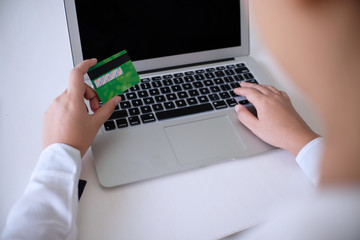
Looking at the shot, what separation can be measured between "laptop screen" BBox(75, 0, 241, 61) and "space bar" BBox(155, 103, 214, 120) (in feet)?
0.57

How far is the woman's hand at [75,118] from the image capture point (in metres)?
0.69

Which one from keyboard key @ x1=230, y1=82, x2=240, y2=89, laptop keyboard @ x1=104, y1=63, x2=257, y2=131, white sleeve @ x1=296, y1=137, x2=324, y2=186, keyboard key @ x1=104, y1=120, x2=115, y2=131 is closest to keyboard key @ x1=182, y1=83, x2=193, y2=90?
laptop keyboard @ x1=104, y1=63, x2=257, y2=131

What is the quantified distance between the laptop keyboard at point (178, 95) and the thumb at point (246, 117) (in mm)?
37

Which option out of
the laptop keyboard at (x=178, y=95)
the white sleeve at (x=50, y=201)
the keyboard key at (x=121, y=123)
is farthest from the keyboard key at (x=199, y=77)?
the white sleeve at (x=50, y=201)

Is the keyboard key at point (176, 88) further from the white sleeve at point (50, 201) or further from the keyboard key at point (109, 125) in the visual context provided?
the white sleeve at point (50, 201)

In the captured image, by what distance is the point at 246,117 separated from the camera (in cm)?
80

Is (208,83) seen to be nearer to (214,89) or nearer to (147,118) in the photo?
(214,89)

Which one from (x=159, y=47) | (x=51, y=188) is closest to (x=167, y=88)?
(x=159, y=47)

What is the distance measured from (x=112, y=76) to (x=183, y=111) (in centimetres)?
17

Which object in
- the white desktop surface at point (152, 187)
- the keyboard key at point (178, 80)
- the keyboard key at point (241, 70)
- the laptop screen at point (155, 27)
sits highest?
the laptop screen at point (155, 27)

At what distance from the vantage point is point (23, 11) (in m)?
1.05

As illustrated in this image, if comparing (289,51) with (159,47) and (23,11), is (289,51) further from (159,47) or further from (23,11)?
(23,11)

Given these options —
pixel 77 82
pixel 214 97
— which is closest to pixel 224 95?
pixel 214 97

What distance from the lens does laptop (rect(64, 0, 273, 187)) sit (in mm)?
731
